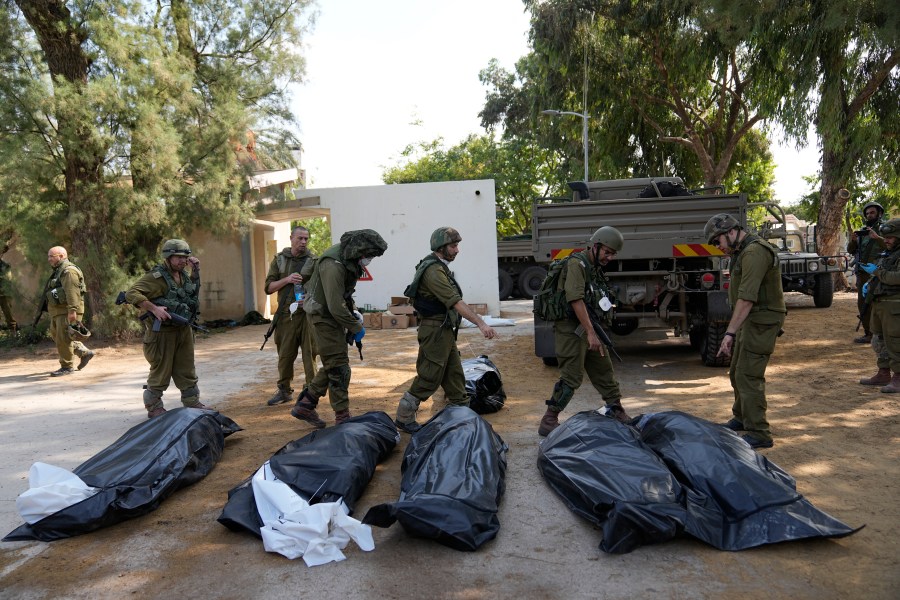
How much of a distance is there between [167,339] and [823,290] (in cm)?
1177

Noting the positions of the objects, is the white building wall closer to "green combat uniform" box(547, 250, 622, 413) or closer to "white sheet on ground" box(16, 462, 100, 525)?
"green combat uniform" box(547, 250, 622, 413)

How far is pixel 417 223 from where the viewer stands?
1489cm

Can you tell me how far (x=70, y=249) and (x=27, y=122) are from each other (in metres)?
2.32

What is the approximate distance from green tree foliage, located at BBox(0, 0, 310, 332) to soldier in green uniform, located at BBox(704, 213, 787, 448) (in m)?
9.57

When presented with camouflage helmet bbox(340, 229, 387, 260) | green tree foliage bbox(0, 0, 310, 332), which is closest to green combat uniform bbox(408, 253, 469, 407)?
camouflage helmet bbox(340, 229, 387, 260)

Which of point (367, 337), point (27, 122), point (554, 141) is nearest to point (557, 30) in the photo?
point (554, 141)

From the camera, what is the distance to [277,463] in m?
3.61

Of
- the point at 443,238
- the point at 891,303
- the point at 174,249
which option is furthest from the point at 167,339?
the point at 891,303

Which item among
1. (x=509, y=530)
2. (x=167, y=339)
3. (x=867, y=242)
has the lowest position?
(x=509, y=530)

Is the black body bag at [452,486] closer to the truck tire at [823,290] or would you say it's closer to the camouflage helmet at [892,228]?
the camouflage helmet at [892,228]

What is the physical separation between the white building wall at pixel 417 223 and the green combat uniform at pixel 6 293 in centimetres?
583

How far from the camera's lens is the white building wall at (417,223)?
1475 centimetres

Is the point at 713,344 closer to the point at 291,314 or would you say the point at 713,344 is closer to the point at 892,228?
the point at 892,228

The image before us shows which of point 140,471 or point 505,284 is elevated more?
point 505,284
